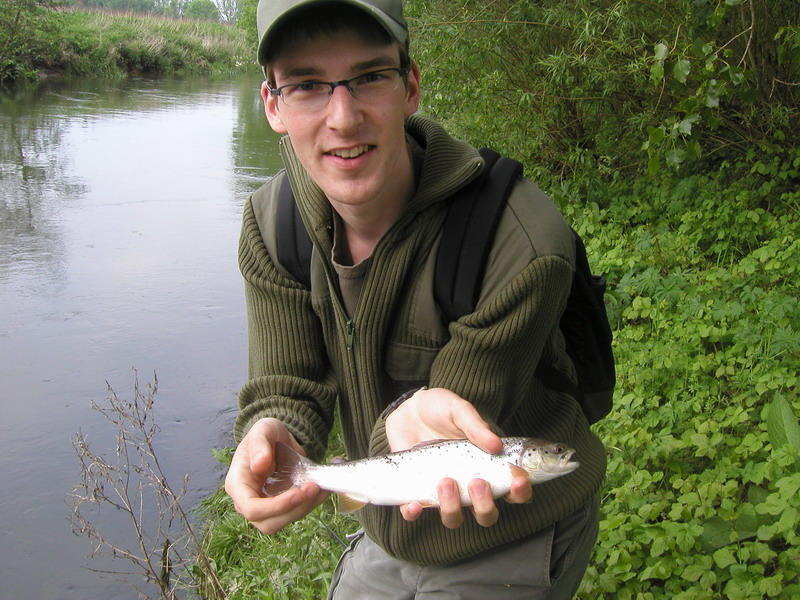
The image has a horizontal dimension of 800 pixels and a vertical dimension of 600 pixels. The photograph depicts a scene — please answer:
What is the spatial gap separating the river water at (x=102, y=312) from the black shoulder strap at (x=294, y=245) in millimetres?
3324

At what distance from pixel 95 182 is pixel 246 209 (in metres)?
11.5

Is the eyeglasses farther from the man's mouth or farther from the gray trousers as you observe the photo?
the gray trousers

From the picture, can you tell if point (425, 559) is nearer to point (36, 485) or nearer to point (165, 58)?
point (36, 485)

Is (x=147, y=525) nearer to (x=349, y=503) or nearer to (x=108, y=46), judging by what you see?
(x=349, y=503)

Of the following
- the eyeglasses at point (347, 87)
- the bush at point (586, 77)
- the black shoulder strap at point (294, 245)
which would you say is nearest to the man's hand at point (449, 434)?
the black shoulder strap at point (294, 245)

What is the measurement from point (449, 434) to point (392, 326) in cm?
37

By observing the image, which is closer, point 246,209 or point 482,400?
point 482,400

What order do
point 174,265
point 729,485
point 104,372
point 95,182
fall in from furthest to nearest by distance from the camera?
point 95,182
point 174,265
point 104,372
point 729,485

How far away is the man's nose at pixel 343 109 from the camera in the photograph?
2.23 meters

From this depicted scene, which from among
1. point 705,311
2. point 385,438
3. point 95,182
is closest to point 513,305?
point 385,438

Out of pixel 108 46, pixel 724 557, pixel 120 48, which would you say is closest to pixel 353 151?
pixel 724 557

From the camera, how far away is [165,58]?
3500 cm

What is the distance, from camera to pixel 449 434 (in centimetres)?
221

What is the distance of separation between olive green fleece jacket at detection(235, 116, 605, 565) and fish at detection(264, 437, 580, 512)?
0.30 ft
